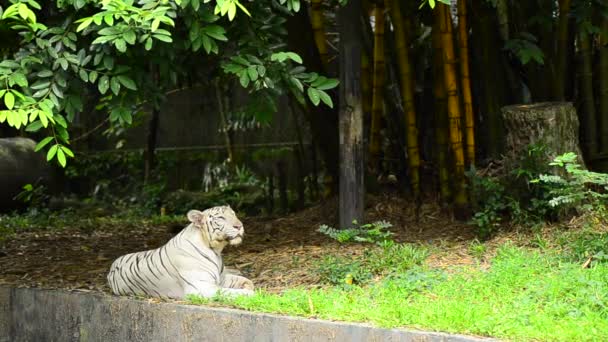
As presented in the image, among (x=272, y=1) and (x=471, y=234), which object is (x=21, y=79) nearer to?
(x=272, y=1)

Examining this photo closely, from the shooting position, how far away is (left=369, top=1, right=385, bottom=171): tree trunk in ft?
27.2

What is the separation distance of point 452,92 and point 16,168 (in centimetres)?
702

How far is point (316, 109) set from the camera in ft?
28.9

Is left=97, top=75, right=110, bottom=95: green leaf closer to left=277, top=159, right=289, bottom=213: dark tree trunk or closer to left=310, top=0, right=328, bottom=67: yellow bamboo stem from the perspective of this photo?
left=310, top=0, right=328, bottom=67: yellow bamboo stem

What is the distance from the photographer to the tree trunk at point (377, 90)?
326 inches

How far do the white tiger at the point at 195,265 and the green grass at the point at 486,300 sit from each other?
19 centimetres

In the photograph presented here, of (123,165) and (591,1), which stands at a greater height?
(591,1)

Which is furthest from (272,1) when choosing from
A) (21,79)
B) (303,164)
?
(303,164)

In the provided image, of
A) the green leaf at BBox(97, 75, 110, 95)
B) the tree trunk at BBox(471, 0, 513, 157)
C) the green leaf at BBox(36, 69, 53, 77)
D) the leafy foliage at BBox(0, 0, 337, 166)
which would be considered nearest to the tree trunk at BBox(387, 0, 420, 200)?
the tree trunk at BBox(471, 0, 513, 157)

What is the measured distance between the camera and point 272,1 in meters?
6.90

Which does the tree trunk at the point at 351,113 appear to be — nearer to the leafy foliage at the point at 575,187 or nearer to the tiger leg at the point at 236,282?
the leafy foliage at the point at 575,187

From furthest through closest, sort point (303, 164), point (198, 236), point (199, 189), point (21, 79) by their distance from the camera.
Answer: point (199, 189), point (303, 164), point (198, 236), point (21, 79)

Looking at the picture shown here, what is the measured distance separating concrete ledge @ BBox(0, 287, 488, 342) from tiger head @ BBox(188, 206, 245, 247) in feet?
1.74

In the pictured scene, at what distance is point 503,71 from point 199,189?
6.21m
